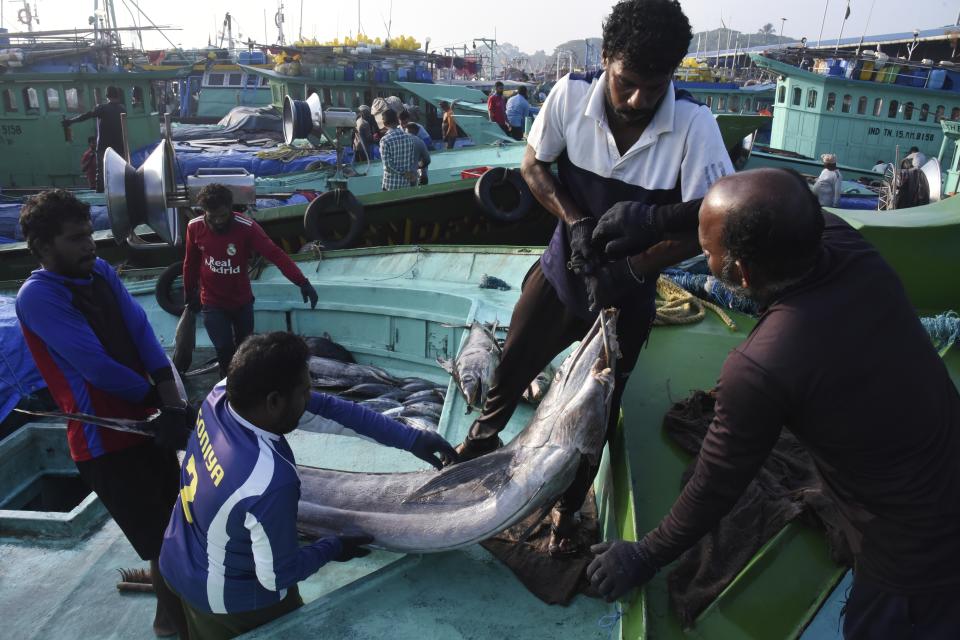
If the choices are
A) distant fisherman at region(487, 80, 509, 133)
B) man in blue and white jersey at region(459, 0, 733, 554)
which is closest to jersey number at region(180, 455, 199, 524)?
man in blue and white jersey at region(459, 0, 733, 554)

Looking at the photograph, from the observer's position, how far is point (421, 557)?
2939mm

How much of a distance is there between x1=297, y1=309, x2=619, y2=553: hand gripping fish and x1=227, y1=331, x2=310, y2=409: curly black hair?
940 millimetres

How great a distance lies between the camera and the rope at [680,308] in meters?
4.71

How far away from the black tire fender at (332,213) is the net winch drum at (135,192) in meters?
3.43

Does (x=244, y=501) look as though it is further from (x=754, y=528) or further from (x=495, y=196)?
(x=495, y=196)

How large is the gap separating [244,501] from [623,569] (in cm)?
126

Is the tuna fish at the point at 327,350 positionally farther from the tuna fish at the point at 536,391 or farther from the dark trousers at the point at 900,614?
the dark trousers at the point at 900,614

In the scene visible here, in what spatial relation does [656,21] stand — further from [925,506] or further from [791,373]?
[925,506]

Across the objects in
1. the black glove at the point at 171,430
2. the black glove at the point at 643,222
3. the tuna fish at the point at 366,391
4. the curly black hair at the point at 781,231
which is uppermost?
the curly black hair at the point at 781,231

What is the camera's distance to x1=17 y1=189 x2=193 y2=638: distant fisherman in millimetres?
2863

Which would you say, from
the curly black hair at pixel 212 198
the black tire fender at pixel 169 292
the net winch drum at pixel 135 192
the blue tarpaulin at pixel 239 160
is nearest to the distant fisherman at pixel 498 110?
the blue tarpaulin at pixel 239 160

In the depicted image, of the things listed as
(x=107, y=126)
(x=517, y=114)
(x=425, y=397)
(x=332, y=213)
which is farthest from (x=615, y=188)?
(x=517, y=114)

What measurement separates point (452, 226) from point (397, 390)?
4.46 m

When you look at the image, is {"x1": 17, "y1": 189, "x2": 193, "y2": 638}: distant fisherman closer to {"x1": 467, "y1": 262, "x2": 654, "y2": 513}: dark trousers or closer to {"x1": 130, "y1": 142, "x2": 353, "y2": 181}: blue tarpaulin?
{"x1": 467, "y1": 262, "x2": 654, "y2": 513}: dark trousers
